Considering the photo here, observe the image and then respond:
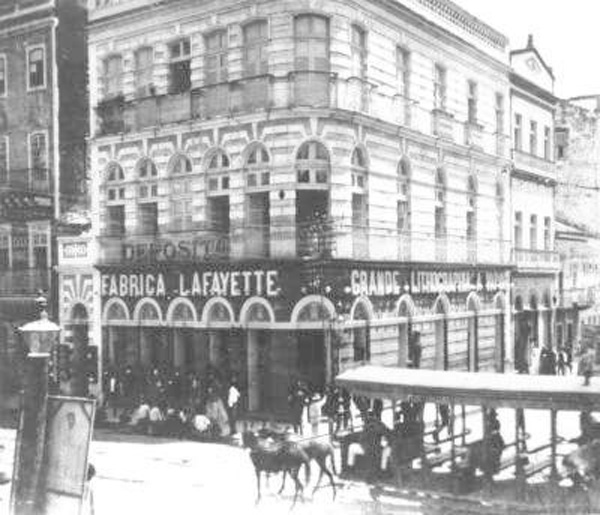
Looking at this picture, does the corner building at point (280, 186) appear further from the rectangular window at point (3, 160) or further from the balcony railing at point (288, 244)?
the rectangular window at point (3, 160)

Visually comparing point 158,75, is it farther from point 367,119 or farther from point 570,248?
point 570,248

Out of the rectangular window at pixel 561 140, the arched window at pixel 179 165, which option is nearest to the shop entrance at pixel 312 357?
the arched window at pixel 179 165

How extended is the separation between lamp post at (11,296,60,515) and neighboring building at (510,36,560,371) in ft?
80.9

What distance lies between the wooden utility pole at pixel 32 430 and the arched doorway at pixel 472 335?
844 inches

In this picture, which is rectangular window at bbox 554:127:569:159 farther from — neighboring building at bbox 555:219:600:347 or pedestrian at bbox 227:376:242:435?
pedestrian at bbox 227:376:242:435

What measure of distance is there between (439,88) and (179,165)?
963 cm

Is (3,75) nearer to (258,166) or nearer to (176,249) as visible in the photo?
(176,249)

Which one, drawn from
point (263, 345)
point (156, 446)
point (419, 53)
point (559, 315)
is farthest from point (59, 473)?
point (559, 315)

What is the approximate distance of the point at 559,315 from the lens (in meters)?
39.9

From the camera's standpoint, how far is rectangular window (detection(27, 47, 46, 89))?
101ft

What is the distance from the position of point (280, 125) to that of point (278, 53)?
2.02 m

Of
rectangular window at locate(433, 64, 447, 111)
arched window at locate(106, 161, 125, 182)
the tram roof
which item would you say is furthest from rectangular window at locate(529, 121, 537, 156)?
the tram roof

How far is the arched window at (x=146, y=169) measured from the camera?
1096 inches

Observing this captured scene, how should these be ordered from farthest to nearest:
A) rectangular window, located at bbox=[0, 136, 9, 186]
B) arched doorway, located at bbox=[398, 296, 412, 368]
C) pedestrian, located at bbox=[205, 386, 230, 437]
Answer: rectangular window, located at bbox=[0, 136, 9, 186], arched doorway, located at bbox=[398, 296, 412, 368], pedestrian, located at bbox=[205, 386, 230, 437]
